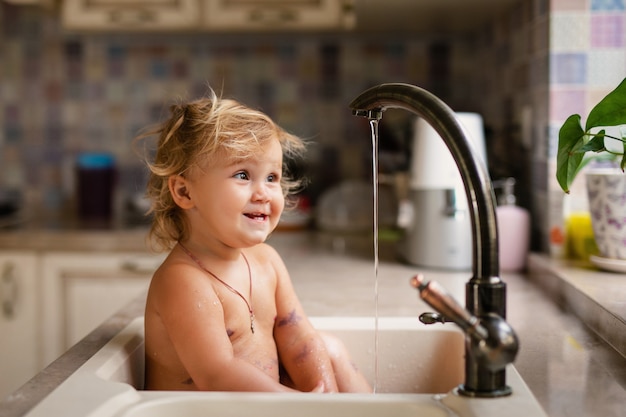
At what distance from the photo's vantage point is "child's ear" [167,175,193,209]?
3.52ft

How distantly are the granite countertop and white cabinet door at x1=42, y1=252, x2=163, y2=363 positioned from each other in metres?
0.58

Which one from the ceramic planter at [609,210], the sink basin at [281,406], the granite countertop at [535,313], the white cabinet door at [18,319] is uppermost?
the ceramic planter at [609,210]

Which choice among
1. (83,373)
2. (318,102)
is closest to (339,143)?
(318,102)

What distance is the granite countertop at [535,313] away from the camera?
90 centimetres

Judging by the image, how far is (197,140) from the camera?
1051 millimetres

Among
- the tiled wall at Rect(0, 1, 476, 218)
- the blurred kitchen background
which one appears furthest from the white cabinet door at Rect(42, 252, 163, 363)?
the tiled wall at Rect(0, 1, 476, 218)

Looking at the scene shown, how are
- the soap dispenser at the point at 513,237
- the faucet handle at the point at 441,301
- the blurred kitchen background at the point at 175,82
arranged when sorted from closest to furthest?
the faucet handle at the point at 441,301 < the soap dispenser at the point at 513,237 < the blurred kitchen background at the point at 175,82

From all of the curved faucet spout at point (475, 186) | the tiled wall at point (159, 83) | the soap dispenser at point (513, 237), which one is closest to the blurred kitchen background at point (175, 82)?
the tiled wall at point (159, 83)

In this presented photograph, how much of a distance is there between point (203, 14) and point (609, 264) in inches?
59.1

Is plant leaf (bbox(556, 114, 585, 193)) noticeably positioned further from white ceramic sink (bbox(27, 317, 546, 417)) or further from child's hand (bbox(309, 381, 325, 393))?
child's hand (bbox(309, 381, 325, 393))

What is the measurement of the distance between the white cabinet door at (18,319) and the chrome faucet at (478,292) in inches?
72.6

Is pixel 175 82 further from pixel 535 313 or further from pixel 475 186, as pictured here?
pixel 475 186

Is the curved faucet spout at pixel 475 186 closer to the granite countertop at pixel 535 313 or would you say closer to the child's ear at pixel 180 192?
the granite countertop at pixel 535 313

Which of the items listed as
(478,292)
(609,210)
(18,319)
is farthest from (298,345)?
(18,319)
